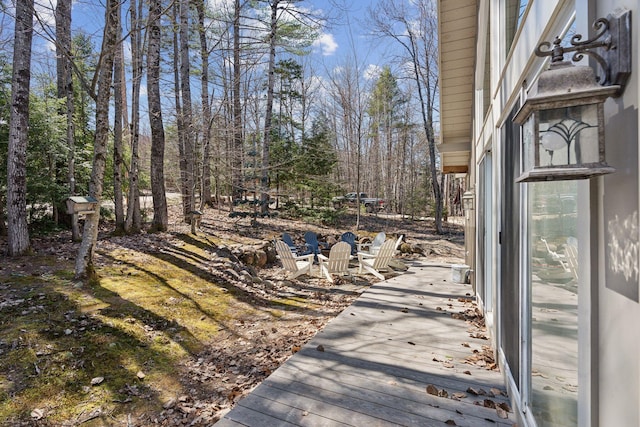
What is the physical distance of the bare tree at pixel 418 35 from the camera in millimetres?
15438

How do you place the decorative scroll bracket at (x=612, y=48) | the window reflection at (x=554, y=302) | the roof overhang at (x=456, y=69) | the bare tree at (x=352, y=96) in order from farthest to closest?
the bare tree at (x=352, y=96), the roof overhang at (x=456, y=69), the window reflection at (x=554, y=302), the decorative scroll bracket at (x=612, y=48)

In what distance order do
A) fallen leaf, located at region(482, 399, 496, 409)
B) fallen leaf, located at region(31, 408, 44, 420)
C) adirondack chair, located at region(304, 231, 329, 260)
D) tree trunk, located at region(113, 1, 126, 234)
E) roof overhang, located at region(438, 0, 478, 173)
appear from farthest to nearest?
adirondack chair, located at region(304, 231, 329, 260) → tree trunk, located at region(113, 1, 126, 234) → roof overhang, located at region(438, 0, 478, 173) → fallen leaf, located at region(31, 408, 44, 420) → fallen leaf, located at region(482, 399, 496, 409)

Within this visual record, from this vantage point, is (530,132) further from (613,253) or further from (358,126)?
(358,126)

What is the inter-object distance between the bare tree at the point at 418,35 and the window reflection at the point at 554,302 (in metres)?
15.2

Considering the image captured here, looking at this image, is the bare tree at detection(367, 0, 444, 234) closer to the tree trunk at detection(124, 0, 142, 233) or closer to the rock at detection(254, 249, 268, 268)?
the rock at detection(254, 249, 268, 268)

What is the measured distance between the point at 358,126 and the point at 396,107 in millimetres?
9356

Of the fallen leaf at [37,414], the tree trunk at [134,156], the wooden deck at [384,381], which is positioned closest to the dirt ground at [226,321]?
the fallen leaf at [37,414]

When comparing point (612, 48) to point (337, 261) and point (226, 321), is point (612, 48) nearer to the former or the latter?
point (226, 321)

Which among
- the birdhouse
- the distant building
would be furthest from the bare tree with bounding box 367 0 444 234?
the birdhouse

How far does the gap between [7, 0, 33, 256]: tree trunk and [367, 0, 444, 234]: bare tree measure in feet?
45.3

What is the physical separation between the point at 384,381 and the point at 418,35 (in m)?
16.8

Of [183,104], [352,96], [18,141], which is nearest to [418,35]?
[352,96]

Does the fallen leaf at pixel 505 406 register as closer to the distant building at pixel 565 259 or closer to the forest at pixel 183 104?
the distant building at pixel 565 259

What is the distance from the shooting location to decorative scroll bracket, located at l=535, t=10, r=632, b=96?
Answer: 93 cm
